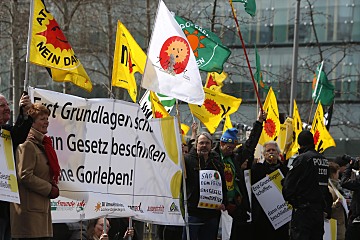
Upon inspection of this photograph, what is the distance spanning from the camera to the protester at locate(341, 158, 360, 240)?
11.9 meters

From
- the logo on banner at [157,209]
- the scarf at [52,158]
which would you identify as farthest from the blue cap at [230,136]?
the scarf at [52,158]

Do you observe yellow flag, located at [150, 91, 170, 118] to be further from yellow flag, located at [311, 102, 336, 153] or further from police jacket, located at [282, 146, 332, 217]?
yellow flag, located at [311, 102, 336, 153]

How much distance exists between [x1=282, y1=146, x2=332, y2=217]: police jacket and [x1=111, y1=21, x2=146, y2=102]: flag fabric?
6.90 feet

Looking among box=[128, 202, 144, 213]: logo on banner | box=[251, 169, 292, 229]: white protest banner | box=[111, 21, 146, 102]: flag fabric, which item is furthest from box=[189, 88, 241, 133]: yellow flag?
box=[128, 202, 144, 213]: logo on banner

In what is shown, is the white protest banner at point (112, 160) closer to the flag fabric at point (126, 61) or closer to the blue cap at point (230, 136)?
the flag fabric at point (126, 61)

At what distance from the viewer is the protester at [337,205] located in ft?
41.5

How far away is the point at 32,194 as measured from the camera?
8.14 meters

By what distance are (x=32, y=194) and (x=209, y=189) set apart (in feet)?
9.75

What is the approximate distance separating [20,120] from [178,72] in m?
2.48

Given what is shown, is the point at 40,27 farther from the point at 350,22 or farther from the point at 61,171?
the point at 350,22

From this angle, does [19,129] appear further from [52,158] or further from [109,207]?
[109,207]

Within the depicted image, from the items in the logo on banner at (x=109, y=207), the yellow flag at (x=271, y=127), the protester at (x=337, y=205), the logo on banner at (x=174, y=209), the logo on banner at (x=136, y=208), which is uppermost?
the yellow flag at (x=271, y=127)

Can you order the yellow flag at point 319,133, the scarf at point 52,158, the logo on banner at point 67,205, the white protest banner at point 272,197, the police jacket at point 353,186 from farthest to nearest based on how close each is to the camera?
the yellow flag at point 319,133 < the police jacket at point 353,186 < the white protest banner at point 272,197 < the logo on banner at point 67,205 < the scarf at point 52,158

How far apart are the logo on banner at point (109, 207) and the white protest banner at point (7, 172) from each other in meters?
1.26
